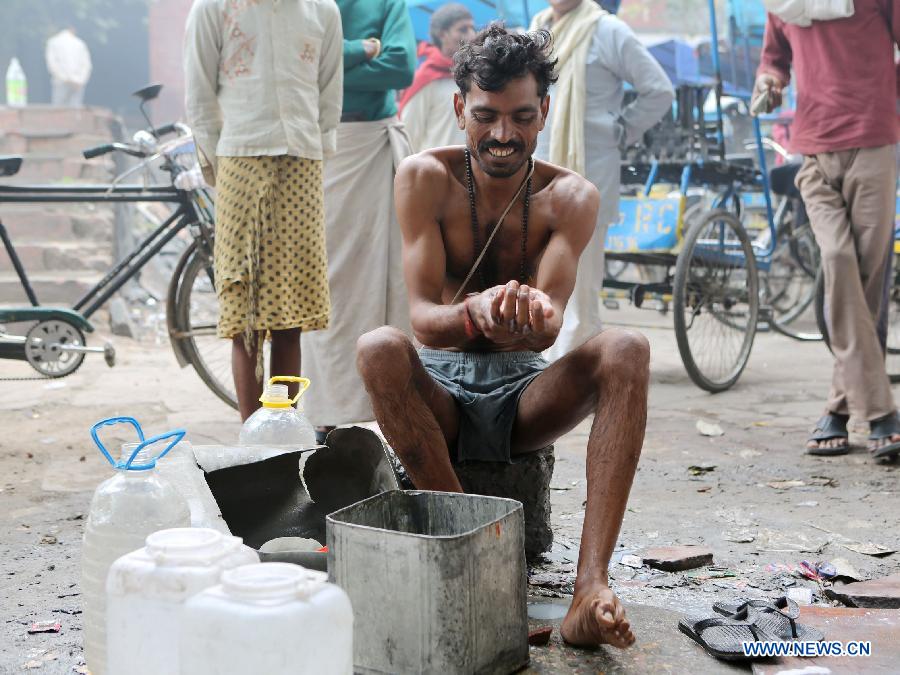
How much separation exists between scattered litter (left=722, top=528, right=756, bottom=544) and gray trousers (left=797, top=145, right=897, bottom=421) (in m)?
1.32

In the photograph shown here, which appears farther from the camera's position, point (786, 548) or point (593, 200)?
point (786, 548)

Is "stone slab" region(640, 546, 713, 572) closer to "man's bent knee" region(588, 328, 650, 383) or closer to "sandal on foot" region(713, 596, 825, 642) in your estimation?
"sandal on foot" region(713, 596, 825, 642)

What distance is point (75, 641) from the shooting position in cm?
240

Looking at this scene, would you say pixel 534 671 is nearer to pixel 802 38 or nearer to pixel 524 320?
pixel 524 320

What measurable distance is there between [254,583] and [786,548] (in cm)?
206

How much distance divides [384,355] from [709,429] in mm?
2828

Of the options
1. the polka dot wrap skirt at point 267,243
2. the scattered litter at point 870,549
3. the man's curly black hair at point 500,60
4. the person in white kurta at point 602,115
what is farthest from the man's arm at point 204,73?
the scattered litter at point 870,549

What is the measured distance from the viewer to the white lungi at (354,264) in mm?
4484

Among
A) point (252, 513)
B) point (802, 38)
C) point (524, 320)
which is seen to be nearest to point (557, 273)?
point (524, 320)

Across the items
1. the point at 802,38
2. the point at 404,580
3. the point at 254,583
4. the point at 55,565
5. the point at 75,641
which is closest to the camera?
the point at 254,583

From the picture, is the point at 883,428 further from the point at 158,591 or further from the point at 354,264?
the point at 158,591

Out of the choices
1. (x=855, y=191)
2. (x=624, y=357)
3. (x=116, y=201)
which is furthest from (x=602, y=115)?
(x=624, y=357)

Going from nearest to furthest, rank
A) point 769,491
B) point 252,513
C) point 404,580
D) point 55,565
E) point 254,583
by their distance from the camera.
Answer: point 254,583, point 404,580, point 252,513, point 55,565, point 769,491

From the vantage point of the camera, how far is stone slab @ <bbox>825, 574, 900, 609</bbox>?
258cm
